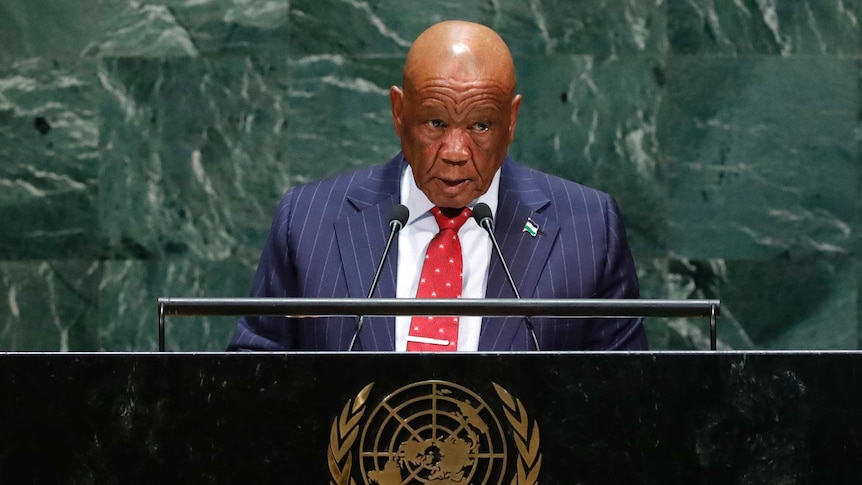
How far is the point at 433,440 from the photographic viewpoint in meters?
2.65

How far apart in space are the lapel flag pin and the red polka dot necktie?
0.16 metres

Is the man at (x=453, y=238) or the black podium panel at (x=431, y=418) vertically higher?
the black podium panel at (x=431, y=418)

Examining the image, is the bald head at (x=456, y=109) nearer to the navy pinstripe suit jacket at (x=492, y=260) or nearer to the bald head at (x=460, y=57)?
the bald head at (x=460, y=57)

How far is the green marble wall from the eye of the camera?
5.76 metres

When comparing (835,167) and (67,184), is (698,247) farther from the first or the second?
(67,184)

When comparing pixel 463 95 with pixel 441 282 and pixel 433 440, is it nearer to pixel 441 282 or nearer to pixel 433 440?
pixel 441 282

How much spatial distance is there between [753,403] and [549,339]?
114 cm

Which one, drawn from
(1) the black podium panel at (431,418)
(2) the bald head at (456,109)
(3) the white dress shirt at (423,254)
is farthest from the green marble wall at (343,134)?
(1) the black podium panel at (431,418)

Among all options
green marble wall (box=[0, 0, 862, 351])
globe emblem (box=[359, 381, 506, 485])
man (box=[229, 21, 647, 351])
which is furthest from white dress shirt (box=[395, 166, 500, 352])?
green marble wall (box=[0, 0, 862, 351])

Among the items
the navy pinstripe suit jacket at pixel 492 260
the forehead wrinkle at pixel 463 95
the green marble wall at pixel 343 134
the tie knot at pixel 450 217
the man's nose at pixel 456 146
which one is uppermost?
the forehead wrinkle at pixel 463 95

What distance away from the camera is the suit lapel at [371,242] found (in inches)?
147

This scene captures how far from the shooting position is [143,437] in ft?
8.77

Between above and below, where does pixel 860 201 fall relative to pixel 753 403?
below

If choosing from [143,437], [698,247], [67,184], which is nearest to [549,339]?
[143,437]
